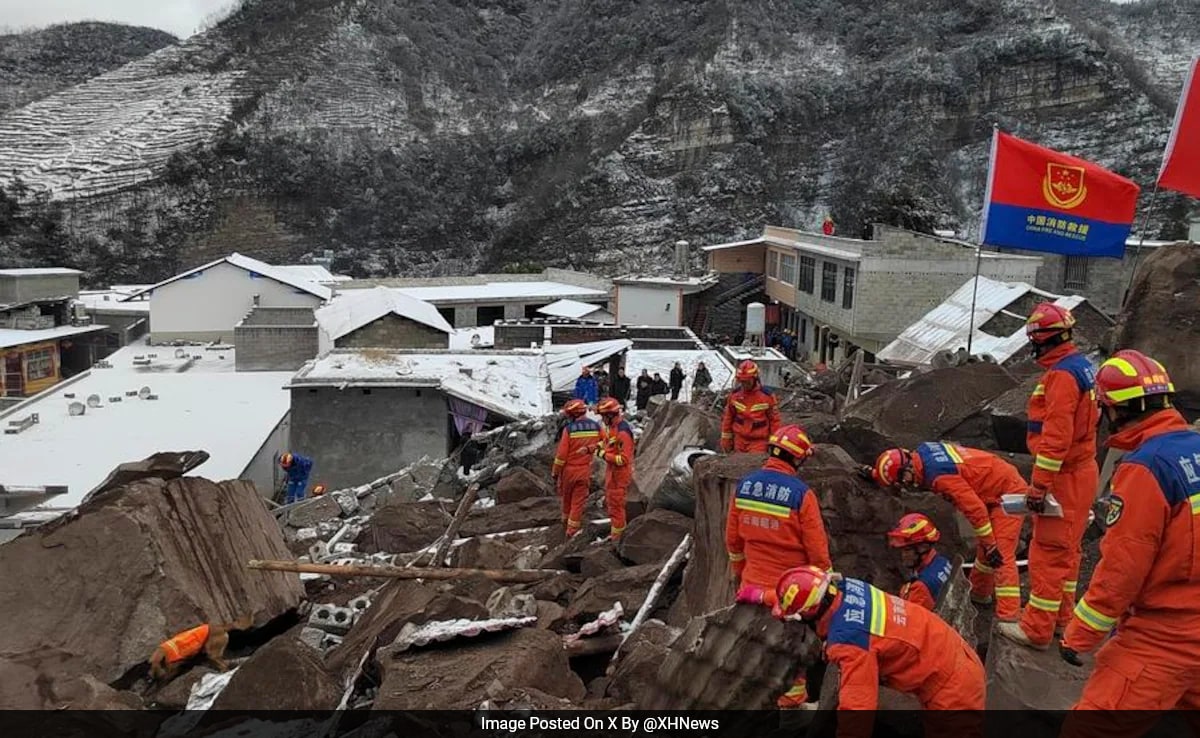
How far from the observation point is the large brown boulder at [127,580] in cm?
630

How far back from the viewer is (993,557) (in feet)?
17.7

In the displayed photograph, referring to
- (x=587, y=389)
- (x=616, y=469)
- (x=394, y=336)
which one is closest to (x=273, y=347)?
(x=394, y=336)

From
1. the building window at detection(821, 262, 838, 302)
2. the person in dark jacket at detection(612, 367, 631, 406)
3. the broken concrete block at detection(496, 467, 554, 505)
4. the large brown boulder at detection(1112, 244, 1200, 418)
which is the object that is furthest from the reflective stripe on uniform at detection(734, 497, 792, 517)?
the building window at detection(821, 262, 838, 302)

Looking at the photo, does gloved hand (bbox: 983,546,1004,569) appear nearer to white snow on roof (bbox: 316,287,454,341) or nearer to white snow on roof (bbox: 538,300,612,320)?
white snow on roof (bbox: 316,287,454,341)

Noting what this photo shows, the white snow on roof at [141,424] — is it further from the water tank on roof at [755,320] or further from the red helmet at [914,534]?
the water tank on roof at [755,320]

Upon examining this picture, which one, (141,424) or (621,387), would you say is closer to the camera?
(141,424)

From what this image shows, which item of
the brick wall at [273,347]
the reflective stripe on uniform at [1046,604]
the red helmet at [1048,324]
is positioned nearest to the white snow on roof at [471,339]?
the brick wall at [273,347]

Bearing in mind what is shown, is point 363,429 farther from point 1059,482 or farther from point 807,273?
point 807,273

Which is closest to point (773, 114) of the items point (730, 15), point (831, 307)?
point (730, 15)

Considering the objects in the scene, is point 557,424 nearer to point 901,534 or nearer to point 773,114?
point 901,534

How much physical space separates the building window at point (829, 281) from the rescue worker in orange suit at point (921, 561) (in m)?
25.8

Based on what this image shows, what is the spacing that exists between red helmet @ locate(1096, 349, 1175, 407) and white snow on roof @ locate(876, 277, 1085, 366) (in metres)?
13.8

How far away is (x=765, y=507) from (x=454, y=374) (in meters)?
12.7

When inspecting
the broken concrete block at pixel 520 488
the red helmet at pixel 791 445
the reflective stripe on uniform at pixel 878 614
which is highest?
the red helmet at pixel 791 445
